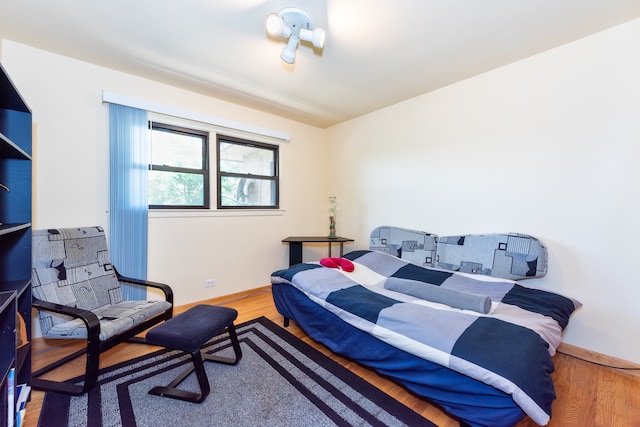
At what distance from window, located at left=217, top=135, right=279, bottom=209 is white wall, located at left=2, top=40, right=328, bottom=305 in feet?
0.53

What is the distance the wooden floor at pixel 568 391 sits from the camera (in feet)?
4.83

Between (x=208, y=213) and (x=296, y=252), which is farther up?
(x=208, y=213)

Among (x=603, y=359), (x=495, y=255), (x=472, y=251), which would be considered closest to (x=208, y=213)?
(x=472, y=251)

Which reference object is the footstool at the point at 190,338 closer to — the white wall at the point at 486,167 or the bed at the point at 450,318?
the bed at the point at 450,318

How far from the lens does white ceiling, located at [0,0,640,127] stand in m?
1.72

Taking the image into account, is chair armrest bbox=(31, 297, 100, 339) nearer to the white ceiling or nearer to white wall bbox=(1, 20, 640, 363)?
white wall bbox=(1, 20, 640, 363)

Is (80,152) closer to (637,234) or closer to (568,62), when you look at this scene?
(568,62)

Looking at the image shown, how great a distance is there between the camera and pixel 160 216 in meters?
2.76

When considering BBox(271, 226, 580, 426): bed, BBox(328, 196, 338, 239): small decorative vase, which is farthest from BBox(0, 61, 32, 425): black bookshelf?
BBox(328, 196, 338, 239): small decorative vase

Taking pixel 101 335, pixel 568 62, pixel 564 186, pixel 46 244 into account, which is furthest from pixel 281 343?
pixel 568 62

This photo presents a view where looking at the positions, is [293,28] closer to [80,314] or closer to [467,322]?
[467,322]

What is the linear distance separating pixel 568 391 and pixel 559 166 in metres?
1.67

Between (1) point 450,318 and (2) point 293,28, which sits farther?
(2) point 293,28

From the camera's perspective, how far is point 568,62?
6.99ft
